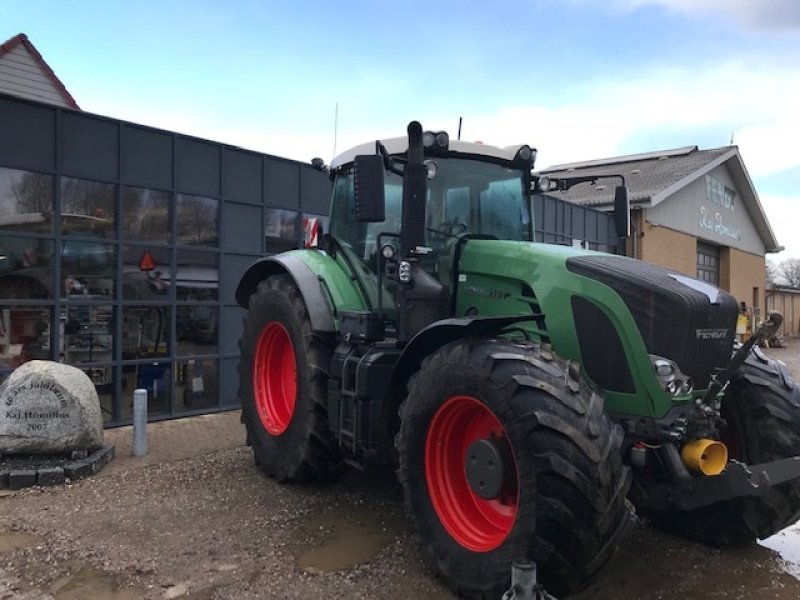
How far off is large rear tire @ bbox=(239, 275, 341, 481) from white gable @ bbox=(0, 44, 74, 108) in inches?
512

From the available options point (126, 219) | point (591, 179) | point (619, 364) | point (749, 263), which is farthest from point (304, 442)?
point (749, 263)

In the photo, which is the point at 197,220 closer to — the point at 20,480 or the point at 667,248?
the point at 20,480

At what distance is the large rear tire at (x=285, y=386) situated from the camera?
5168 millimetres

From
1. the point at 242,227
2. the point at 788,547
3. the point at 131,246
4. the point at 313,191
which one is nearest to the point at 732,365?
the point at 788,547

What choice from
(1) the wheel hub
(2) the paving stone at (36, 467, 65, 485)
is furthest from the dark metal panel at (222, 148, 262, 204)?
(1) the wheel hub

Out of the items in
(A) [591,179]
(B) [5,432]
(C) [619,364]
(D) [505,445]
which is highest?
(A) [591,179]

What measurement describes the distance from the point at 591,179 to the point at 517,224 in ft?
2.23

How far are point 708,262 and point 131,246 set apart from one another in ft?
77.4

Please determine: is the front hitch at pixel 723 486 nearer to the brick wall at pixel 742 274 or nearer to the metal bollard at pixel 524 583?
the metal bollard at pixel 524 583

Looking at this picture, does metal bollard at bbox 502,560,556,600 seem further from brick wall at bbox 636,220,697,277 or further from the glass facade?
brick wall at bbox 636,220,697,277

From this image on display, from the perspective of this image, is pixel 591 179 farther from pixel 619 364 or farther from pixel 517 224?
pixel 619 364

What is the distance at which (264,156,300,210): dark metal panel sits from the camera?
31.7ft

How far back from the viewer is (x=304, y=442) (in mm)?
5195

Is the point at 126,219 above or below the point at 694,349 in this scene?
above
